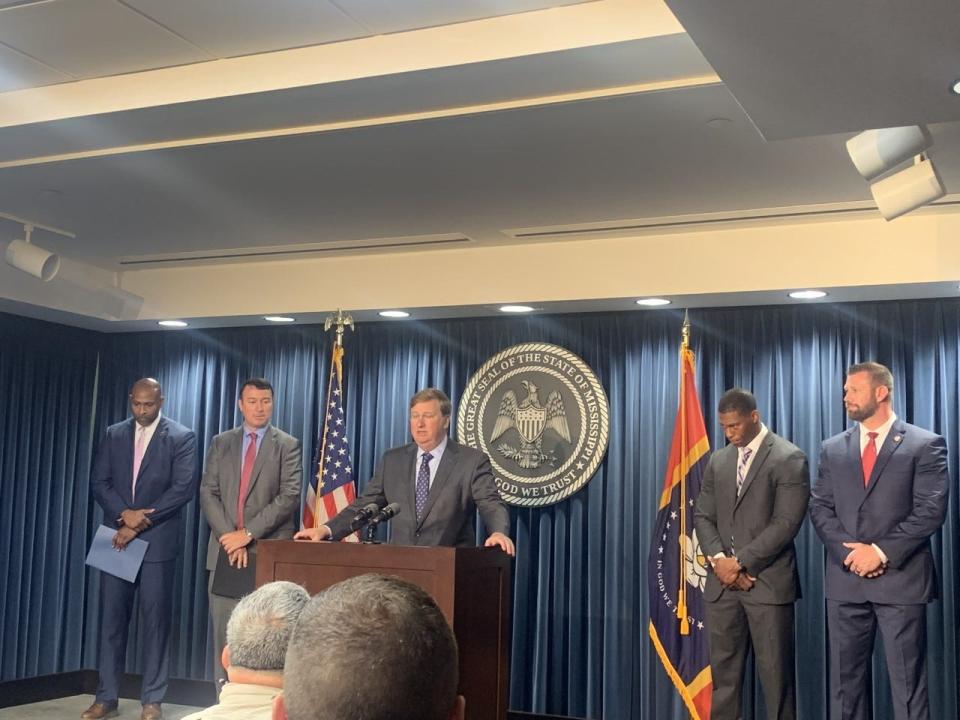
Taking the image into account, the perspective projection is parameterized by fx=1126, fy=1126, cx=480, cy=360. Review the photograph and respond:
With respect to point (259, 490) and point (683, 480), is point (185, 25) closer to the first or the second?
point (259, 490)

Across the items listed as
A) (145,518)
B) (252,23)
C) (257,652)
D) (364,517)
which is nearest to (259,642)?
(257,652)

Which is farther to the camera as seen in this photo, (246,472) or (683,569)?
(246,472)

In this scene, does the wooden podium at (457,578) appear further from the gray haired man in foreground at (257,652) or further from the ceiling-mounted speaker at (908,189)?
the ceiling-mounted speaker at (908,189)

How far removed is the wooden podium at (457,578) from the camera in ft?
12.6

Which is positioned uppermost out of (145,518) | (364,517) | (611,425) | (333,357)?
(333,357)

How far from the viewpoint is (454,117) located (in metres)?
4.33

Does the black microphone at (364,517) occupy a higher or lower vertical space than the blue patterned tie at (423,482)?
lower

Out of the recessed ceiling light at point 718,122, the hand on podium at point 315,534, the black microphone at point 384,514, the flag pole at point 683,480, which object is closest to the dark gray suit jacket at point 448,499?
the hand on podium at point 315,534

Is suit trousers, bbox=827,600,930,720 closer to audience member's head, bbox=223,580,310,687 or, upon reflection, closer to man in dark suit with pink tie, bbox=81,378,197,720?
audience member's head, bbox=223,580,310,687

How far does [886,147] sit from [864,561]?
2.13m

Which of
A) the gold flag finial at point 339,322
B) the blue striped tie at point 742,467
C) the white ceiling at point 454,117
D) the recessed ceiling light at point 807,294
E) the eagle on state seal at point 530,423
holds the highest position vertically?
the white ceiling at point 454,117

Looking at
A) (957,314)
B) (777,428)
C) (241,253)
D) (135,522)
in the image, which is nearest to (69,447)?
(135,522)

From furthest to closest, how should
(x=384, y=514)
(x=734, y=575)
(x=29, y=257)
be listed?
(x=29, y=257) → (x=734, y=575) → (x=384, y=514)

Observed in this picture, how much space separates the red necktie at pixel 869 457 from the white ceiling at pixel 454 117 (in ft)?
3.78
